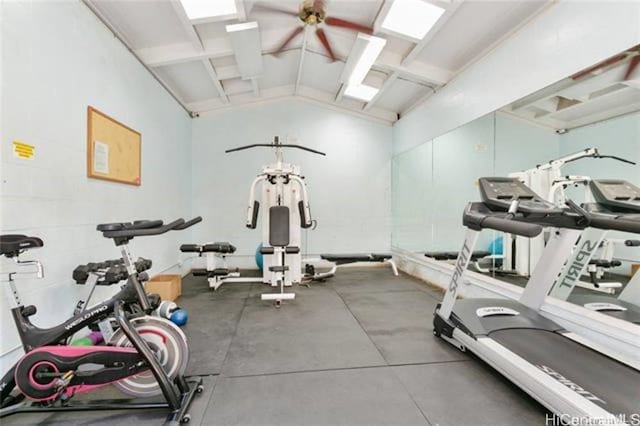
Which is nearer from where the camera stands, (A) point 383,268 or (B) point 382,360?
(B) point 382,360

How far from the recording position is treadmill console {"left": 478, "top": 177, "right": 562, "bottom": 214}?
1.93 metres

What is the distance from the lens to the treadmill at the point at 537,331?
1.45 meters

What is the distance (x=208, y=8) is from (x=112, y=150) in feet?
5.64

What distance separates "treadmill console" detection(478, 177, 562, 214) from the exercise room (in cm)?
2

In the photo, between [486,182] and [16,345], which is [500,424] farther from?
[16,345]

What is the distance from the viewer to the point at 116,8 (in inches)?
106

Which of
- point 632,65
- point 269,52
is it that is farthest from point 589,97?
point 269,52

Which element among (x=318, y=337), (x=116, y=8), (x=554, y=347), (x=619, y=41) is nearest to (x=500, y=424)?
(x=554, y=347)

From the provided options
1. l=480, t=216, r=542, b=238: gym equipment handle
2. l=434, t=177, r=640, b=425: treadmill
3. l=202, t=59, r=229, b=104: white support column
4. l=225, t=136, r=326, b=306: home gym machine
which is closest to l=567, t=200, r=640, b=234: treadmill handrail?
l=434, t=177, r=640, b=425: treadmill

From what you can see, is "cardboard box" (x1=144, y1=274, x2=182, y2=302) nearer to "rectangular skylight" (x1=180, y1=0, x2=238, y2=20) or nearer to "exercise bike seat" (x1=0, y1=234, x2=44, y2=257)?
"exercise bike seat" (x1=0, y1=234, x2=44, y2=257)

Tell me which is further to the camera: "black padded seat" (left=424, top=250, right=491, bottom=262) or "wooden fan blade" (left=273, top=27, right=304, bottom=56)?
"black padded seat" (left=424, top=250, right=491, bottom=262)

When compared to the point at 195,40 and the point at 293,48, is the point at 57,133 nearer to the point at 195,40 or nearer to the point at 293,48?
the point at 195,40

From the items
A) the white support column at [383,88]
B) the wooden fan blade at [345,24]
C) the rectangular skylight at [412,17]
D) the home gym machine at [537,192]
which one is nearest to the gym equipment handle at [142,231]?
the wooden fan blade at [345,24]

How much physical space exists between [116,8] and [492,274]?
16.0 feet
